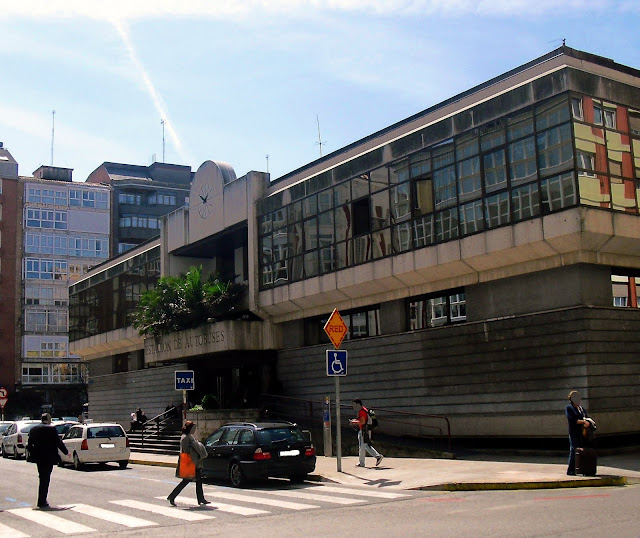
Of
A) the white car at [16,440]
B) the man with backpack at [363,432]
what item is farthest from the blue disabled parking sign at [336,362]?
the white car at [16,440]

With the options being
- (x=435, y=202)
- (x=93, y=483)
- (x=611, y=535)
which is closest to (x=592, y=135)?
(x=435, y=202)

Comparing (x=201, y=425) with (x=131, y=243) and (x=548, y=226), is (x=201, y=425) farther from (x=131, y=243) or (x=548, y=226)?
(x=131, y=243)

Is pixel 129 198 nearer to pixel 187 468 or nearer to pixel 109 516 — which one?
pixel 187 468

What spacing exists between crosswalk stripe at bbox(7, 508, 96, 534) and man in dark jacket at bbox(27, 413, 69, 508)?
392mm

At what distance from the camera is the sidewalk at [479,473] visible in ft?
49.6

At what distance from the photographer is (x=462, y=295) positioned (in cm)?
2489

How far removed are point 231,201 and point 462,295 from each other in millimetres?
13652

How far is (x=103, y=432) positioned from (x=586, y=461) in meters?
15.3

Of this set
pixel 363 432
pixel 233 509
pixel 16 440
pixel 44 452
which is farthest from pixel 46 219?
pixel 233 509

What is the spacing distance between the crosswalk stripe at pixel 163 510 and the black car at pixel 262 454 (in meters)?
2.72

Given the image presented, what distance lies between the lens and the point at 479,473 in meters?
17.0

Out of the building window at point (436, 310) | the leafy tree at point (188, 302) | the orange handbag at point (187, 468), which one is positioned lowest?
the orange handbag at point (187, 468)

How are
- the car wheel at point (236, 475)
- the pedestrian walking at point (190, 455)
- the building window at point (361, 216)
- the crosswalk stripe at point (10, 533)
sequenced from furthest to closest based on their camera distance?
the building window at point (361, 216), the car wheel at point (236, 475), the pedestrian walking at point (190, 455), the crosswalk stripe at point (10, 533)

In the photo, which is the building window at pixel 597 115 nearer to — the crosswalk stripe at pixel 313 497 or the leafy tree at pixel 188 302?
the crosswalk stripe at pixel 313 497
